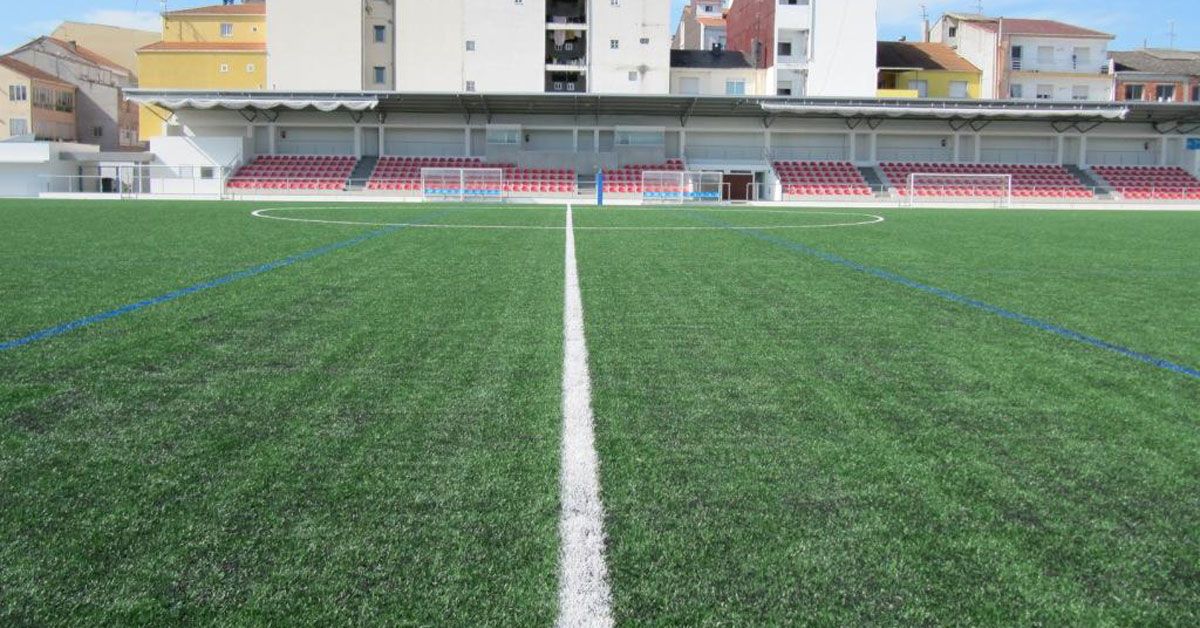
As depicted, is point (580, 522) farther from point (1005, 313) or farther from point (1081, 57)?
point (1081, 57)

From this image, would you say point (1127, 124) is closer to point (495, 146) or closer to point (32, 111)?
point (495, 146)

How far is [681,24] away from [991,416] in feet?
285

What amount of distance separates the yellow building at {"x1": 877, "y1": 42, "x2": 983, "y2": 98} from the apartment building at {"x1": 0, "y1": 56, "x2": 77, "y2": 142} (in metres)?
55.9

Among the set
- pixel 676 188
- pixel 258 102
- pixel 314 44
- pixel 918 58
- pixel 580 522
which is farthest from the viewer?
pixel 918 58

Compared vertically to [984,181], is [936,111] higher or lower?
higher

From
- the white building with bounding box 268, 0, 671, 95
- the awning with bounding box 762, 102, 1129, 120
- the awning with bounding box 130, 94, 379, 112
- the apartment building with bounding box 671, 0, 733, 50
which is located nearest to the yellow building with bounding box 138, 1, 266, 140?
the white building with bounding box 268, 0, 671, 95

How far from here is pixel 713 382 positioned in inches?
190

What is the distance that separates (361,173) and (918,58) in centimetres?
3895

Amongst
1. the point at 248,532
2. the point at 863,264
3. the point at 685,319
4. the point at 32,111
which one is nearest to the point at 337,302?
the point at 685,319

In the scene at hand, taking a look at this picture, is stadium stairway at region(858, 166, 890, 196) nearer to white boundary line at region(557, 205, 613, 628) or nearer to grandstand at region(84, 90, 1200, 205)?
grandstand at region(84, 90, 1200, 205)

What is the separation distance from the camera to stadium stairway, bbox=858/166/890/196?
47906 mm

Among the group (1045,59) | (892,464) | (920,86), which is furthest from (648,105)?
(892,464)

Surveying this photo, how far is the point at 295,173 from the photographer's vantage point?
156 feet

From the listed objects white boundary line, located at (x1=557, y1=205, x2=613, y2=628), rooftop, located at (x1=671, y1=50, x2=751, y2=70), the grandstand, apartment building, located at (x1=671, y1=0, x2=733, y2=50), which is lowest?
white boundary line, located at (x1=557, y1=205, x2=613, y2=628)
